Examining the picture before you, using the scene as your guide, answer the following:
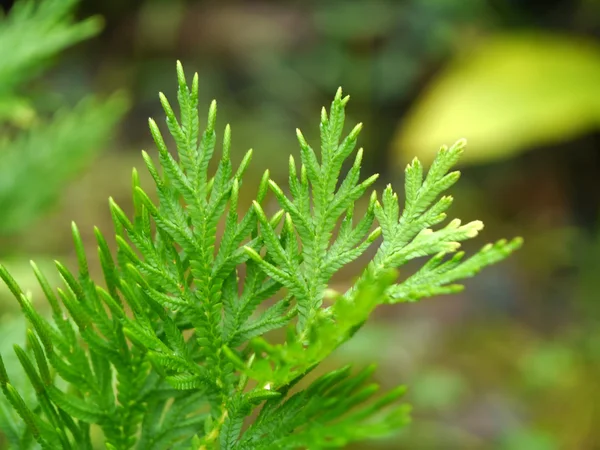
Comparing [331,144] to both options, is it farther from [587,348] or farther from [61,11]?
[587,348]

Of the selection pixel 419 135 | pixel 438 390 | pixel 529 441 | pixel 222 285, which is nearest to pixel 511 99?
pixel 419 135

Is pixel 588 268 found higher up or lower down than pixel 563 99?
lower down

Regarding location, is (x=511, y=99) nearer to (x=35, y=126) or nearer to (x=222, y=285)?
(x=35, y=126)

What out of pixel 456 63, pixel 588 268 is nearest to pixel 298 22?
pixel 456 63

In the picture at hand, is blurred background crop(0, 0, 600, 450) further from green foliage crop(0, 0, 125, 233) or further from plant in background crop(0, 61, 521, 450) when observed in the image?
plant in background crop(0, 61, 521, 450)

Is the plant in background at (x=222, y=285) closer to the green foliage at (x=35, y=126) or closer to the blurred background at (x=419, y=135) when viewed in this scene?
the blurred background at (x=419, y=135)

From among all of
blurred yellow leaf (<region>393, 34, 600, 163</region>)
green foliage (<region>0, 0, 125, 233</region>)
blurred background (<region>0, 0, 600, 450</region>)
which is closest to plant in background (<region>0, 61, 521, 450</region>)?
blurred background (<region>0, 0, 600, 450</region>)

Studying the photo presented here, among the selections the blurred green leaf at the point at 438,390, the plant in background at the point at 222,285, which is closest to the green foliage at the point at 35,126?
the plant in background at the point at 222,285
